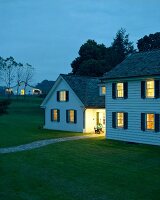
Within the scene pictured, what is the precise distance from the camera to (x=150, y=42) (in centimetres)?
7600

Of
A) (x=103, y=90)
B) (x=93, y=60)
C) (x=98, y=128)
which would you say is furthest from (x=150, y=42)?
(x=98, y=128)

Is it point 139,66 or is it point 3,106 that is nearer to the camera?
point 3,106

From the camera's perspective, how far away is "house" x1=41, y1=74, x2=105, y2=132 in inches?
1516

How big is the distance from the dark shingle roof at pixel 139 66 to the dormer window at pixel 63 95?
9.40m

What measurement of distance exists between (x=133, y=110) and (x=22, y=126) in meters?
19.5

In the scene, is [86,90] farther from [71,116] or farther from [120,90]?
[120,90]

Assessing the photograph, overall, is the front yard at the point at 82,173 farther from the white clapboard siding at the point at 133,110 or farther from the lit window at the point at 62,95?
the lit window at the point at 62,95

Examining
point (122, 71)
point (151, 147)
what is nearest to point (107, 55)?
point (122, 71)

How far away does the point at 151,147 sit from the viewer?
27.3 metres

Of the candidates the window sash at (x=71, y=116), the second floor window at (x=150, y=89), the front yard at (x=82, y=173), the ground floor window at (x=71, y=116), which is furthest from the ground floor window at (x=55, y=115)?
the second floor window at (x=150, y=89)

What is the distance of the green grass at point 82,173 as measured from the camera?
45.9 feet

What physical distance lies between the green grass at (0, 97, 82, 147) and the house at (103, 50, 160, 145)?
21.7 ft

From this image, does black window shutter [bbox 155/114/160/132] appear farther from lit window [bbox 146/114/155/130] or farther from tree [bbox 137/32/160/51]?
tree [bbox 137/32/160/51]

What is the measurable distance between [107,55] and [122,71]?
126 ft
